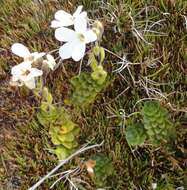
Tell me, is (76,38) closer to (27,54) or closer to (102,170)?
(27,54)

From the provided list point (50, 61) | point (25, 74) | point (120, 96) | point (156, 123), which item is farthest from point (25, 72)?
point (156, 123)

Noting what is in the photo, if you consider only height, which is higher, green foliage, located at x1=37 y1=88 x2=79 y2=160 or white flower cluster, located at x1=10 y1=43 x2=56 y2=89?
white flower cluster, located at x1=10 y1=43 x2=56 y2=89

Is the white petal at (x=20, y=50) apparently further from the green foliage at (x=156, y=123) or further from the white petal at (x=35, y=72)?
the green foliage at (x=156, y=123)

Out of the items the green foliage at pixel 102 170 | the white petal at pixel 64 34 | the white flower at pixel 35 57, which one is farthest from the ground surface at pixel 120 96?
the white petal at pixel 64 34

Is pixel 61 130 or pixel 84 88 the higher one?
pixel 84 88

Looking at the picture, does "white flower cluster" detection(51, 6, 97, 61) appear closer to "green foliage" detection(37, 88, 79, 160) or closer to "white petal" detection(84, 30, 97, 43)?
"white petal" detection(84, 30, 97, 43)

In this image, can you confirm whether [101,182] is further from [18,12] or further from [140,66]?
[18,12]

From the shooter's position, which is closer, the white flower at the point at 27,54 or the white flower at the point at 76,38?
the white flower at the point at 76,38

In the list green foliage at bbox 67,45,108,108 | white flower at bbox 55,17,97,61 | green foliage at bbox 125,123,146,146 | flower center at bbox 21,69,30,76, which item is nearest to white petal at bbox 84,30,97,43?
white flower at bbox 55,17,97,61
